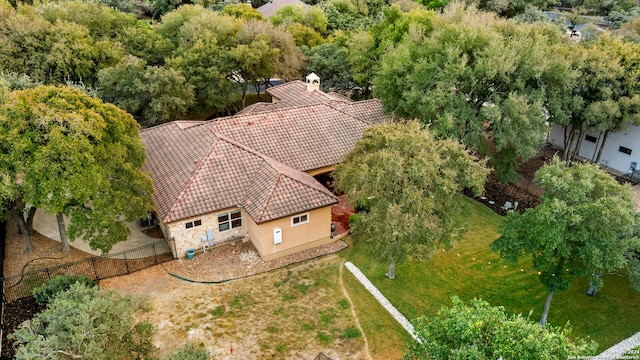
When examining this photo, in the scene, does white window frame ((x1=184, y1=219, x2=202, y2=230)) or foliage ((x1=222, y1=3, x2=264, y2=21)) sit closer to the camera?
white window frame ((x1=184, y1=219, x2=202, y2=230))

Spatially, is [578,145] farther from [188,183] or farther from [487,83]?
[188,183]

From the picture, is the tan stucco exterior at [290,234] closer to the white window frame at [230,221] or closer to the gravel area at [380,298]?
the white window frame at [230,221]

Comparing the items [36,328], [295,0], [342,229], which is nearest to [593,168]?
[342,229]

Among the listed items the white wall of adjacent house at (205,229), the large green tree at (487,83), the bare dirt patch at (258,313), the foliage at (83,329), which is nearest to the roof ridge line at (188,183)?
the white wall of adjacent house at (205,229)

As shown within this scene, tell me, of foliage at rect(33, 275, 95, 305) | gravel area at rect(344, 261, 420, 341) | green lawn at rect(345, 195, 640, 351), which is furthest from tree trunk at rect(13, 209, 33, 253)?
green lawn at rect(345, 195, 640, 351)

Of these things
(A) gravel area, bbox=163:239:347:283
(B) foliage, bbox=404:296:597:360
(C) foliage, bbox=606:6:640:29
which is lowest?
(A) gravel area, bbox=163:239:347:283

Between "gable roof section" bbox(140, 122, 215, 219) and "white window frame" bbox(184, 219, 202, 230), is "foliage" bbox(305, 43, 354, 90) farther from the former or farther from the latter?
"white window frame" bbox(184, 219, 202, 230)

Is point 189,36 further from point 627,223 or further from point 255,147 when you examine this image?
point 627,223
